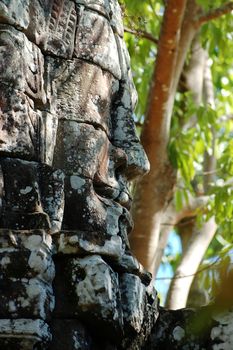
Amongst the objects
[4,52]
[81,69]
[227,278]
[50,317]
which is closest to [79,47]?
[81,69]

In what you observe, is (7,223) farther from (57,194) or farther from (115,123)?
(115,123)

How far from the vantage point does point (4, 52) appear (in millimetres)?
5707

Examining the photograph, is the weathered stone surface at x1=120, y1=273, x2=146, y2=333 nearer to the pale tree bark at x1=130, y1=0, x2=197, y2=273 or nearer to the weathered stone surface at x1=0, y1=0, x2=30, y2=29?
the weathered stone surface at x1=0, y1=0, x2=30, y2=29

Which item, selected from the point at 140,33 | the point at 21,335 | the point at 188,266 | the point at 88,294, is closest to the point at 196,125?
the point at 188,266

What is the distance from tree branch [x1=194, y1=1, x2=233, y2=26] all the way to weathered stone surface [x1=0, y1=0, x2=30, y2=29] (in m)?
3.40

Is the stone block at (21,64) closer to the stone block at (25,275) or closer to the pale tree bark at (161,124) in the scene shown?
the stone block at (25,275)

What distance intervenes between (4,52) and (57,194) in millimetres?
712

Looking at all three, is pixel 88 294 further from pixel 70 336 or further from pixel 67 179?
pixel 67 179

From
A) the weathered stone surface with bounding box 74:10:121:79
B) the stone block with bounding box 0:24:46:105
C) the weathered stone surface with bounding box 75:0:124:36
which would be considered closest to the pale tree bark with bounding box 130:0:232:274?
the weathered stone surface with bounding box 75:0:124:36

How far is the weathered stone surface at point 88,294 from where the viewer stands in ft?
18.0

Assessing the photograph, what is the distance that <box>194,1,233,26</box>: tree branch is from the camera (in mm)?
9008

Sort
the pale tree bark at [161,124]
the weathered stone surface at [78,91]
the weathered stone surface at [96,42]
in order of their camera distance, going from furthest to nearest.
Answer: the pale tree bark at [161,124] → the weathered stone surface at [96,42] → the weathered stone surface at [78,91]

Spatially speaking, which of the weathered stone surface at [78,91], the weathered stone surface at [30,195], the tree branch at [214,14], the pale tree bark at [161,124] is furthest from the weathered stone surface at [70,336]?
the tree branch at [214,14]

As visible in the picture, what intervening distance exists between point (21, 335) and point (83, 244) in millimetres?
601
